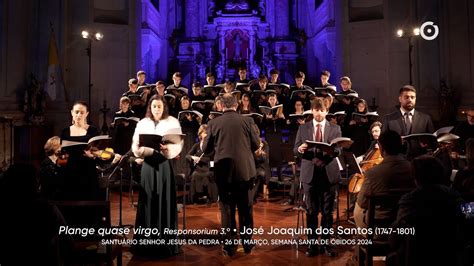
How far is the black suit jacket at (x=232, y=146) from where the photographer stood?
170 inches

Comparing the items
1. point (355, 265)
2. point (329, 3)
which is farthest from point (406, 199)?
point (329, 3)

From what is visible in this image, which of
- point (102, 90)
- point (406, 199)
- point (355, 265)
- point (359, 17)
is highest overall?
point (359, 17)

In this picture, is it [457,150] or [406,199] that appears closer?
[406,199]

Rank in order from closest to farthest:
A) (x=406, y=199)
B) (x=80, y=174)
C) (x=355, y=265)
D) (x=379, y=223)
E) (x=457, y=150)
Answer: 1. (x=406, y=199)
2. (x=379, y=223)
3. (x=355, y=265)
4. (x=80, y=174)
5. (x=457, y=150)

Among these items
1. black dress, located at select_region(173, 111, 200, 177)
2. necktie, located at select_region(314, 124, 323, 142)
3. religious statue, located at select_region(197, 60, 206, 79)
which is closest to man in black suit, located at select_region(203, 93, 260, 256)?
necktie, located at select_region(314, 124, 323, 142)

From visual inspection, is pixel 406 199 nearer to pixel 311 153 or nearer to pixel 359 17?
pixel 311 153

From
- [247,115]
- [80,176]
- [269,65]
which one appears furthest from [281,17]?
[80,176]

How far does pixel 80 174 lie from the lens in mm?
3844

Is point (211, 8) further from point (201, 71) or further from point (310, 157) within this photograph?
point (310, 157)

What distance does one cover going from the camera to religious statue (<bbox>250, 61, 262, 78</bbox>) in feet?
56.9

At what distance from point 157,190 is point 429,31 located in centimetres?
997

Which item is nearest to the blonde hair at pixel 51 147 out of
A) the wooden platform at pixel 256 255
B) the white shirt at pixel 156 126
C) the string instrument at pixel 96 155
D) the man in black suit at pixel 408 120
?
the string instrument at pixel 96 155

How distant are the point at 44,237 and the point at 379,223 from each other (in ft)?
7.76

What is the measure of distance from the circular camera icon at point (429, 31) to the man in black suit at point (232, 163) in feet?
29.4
